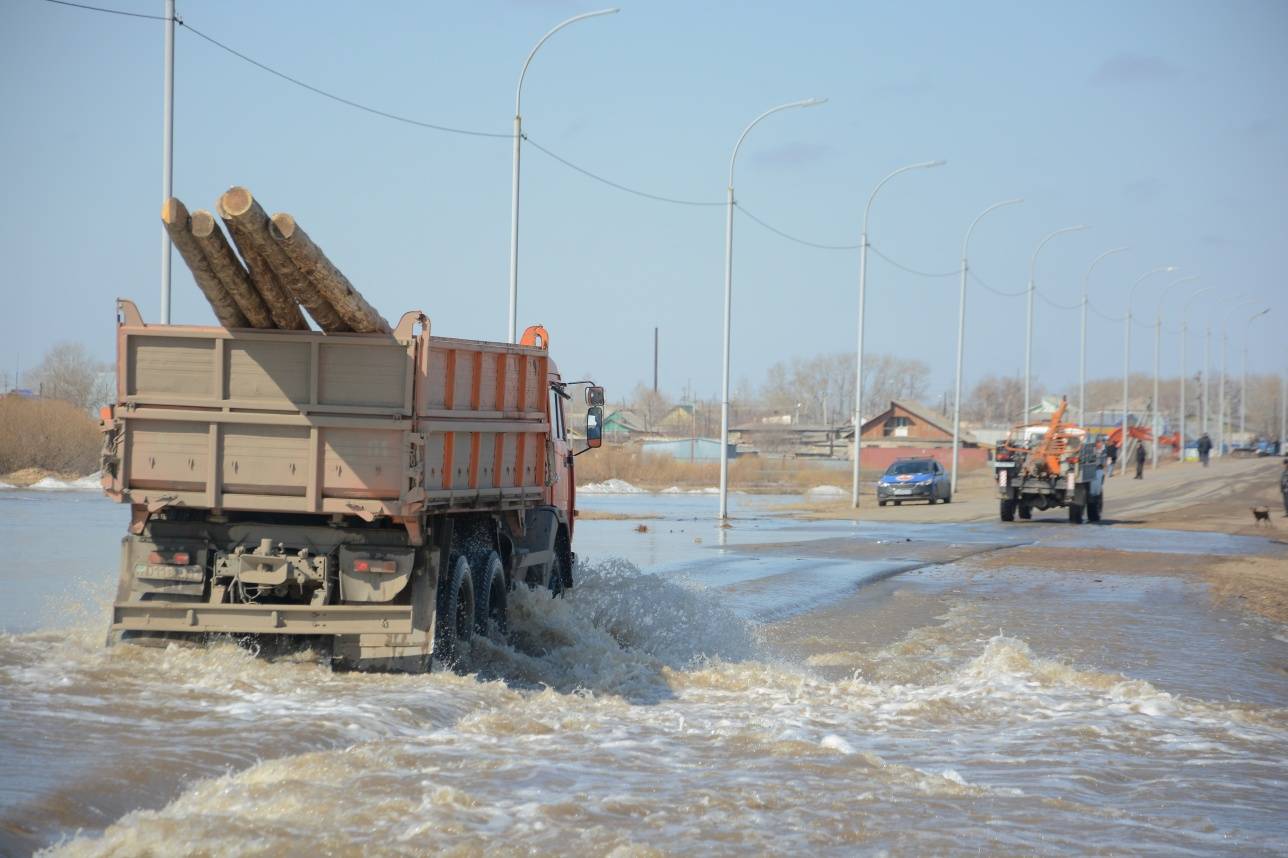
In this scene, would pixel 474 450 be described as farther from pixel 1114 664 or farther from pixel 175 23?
pixel 175 23

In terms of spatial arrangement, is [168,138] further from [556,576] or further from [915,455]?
[915,455]

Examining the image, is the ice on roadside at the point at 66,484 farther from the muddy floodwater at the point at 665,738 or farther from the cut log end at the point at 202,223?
the cut log end at the point at 202,223

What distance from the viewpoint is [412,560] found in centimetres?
969

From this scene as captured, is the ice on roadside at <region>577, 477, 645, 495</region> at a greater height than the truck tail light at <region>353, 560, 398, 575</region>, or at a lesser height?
lesser

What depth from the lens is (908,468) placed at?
4834 cm

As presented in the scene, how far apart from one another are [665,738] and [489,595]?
2.78 metres

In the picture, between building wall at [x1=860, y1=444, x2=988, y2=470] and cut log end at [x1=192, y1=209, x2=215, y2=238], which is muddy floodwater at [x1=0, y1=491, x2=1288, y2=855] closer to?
cut log end at [x1=192, y1=209, x2=215, y2=238]

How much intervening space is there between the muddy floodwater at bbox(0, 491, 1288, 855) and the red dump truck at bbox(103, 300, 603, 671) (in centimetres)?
45

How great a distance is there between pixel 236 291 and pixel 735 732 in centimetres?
435

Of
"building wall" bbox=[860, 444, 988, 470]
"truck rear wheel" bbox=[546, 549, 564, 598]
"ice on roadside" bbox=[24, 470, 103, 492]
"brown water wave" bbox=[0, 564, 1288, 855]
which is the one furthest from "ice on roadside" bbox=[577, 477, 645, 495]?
"brown water wave" bbox=[0, 564, 1288, 855]

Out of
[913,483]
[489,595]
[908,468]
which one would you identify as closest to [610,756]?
[489,595]

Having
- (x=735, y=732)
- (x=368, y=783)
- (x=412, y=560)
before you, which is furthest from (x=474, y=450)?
(x=368, y=783)

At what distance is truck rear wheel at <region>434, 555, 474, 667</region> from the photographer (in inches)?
399

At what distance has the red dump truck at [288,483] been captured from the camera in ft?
30.9
